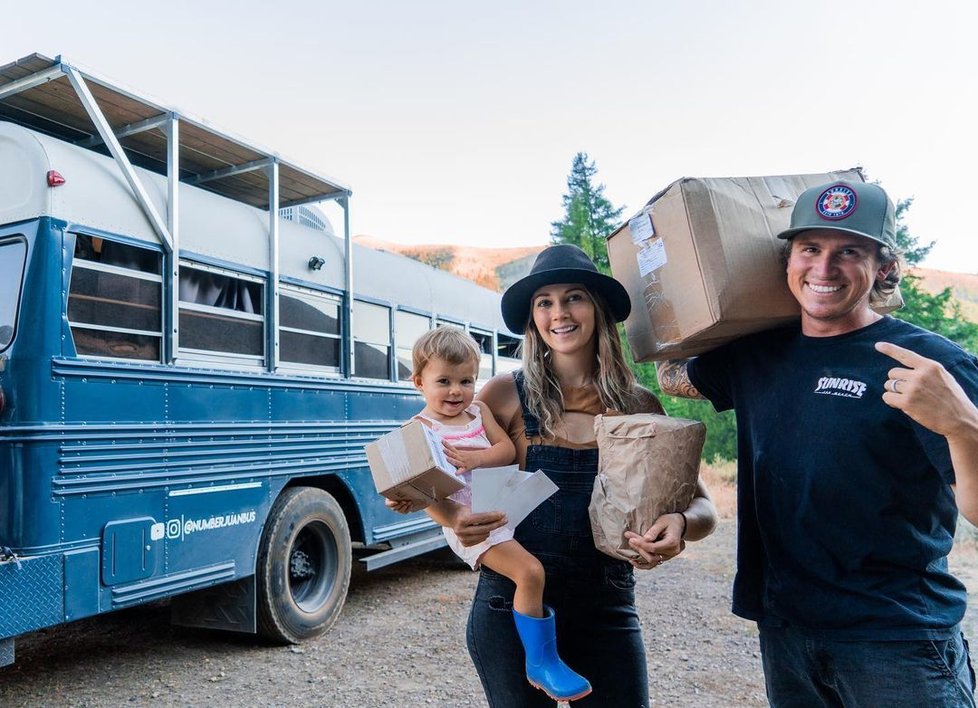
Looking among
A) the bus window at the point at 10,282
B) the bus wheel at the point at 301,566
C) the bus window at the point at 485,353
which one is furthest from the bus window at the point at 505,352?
the bus window at the point at 10,282

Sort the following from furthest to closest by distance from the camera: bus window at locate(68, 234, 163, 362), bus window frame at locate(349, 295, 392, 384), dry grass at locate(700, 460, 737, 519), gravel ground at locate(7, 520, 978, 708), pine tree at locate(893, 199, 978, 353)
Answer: pine tree at locate(893, 199, 978, 353) < dry grass at locate(700, 460, 737, 519) < bus window frame at locate(349, 295, 392, 384) < gravel ground at locate(7, 520, 978, 708) < bus window at locate(68, 234, 163, 362)

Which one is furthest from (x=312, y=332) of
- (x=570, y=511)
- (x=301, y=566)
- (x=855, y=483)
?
(x=855, y=483)

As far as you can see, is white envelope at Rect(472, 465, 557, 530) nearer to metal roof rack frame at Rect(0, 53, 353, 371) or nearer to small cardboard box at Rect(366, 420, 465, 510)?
small cardboard box at Rect(366, 420, 465, 510)

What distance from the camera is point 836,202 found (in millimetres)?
1753

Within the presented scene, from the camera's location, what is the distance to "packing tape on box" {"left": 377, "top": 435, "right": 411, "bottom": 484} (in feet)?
5.58

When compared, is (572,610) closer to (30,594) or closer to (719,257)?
(719,257)

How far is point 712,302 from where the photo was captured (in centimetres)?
186

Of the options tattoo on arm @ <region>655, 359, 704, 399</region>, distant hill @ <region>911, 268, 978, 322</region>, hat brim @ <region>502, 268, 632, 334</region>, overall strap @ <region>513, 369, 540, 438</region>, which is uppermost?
distant hill @ <region>911, 268, 978, 322</region>

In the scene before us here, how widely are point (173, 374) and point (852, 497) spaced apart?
356 centimetres

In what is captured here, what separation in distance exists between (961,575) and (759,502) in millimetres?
6915

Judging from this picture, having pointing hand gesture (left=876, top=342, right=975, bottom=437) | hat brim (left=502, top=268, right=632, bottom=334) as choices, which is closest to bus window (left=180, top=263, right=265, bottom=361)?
hat brim (left=502, top=268, right=632, bottom=334)

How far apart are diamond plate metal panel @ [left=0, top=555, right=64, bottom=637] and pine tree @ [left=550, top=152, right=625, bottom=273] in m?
17.6

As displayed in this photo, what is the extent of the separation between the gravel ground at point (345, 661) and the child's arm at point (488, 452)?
8.50 ft

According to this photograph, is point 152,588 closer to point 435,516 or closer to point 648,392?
point 435,516
